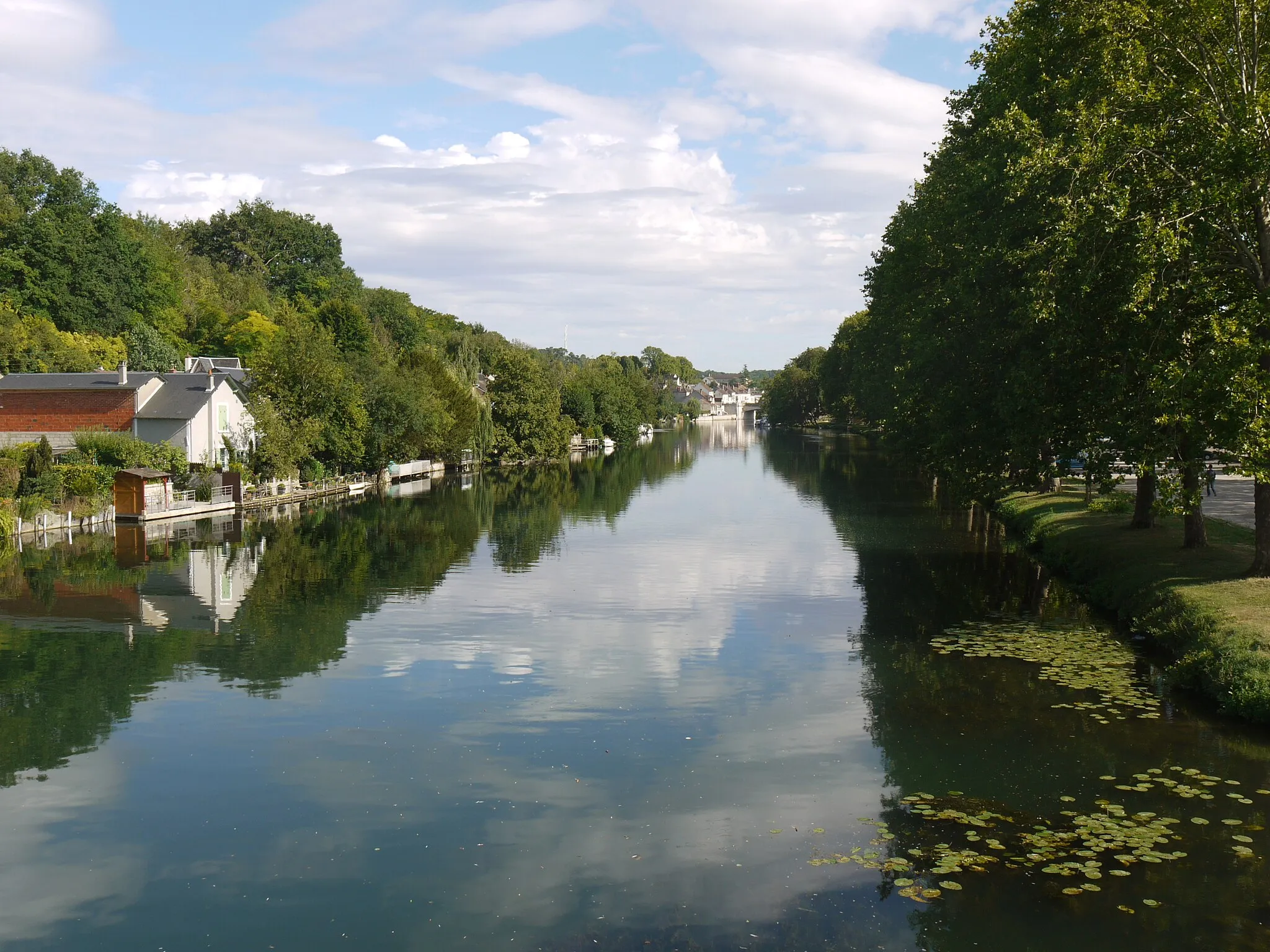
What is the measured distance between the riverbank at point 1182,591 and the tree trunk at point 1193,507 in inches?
11.1

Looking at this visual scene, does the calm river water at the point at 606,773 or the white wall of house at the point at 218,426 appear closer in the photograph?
the calm river water at the point at 606,773

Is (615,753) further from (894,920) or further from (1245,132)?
(1245,132)

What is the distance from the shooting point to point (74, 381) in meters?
54.8

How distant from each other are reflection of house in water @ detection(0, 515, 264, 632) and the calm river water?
21cm

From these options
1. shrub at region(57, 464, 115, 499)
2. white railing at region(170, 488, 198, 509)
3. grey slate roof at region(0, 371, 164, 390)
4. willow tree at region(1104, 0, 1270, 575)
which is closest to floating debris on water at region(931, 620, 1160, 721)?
willow tree at region(1104, 0, 1270, 575)

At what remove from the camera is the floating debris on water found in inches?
711

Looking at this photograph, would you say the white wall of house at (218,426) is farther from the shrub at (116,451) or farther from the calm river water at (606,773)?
the calm river water at (606,773)

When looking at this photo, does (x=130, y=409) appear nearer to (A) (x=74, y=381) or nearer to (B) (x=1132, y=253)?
(A) (x=74, y=381)

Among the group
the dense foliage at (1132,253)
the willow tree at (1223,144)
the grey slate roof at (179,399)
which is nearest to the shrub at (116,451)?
the grey slate roof at (179,399)

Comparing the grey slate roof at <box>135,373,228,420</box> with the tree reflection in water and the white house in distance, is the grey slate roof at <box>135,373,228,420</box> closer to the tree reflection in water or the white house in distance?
the white house in distance

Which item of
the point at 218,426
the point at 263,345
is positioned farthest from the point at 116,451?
the point at 263,345

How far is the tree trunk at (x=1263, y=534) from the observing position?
72.4ft

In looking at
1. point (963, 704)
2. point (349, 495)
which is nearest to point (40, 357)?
point (349, 495)

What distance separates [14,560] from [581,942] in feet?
98.5
